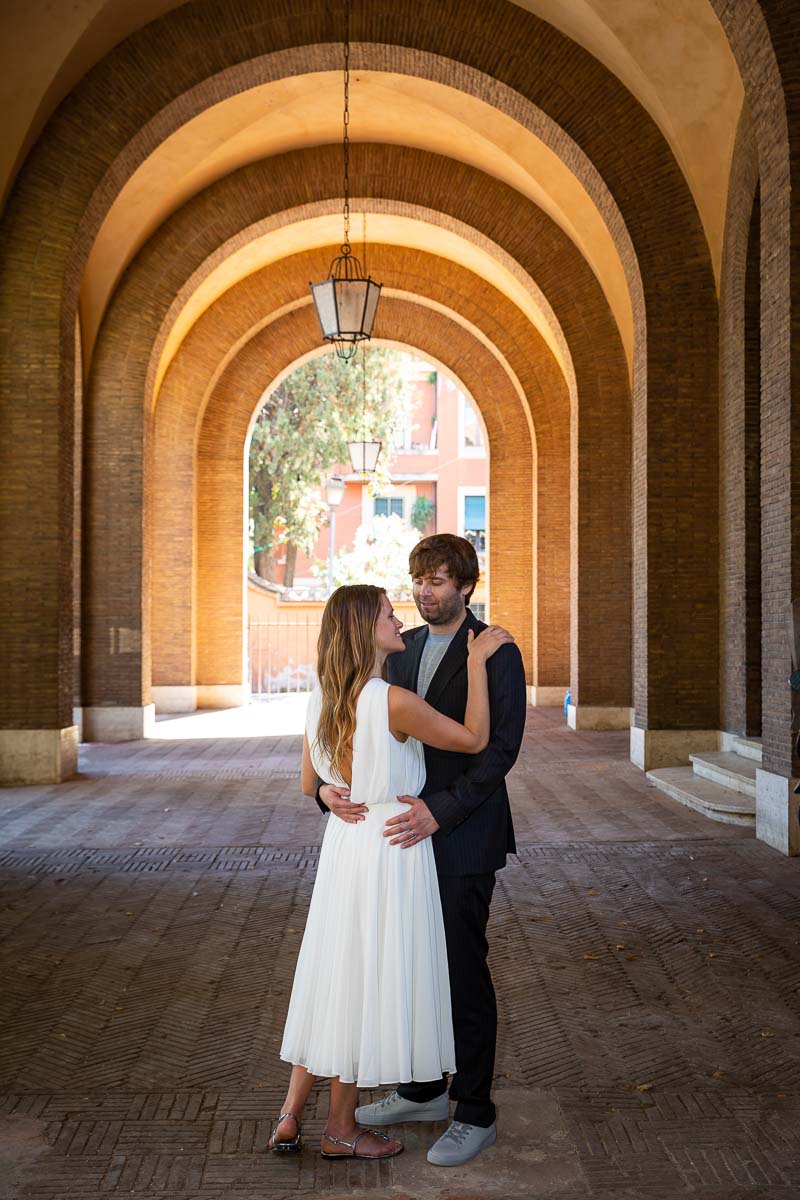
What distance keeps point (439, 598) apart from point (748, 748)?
25.0 ft

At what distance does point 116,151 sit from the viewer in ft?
37.3

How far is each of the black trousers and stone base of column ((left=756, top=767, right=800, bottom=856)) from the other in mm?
4862

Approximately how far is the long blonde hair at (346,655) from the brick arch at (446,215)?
12.4 meters

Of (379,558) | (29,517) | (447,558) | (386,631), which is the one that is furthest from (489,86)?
(379,558)

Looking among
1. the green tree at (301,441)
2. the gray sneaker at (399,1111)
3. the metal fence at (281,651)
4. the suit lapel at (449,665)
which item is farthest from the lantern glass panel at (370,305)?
the green tree at (301,441)

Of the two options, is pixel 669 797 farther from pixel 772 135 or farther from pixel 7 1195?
pixel 7 1195

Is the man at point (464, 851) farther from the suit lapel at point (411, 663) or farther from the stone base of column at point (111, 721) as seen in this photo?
the stone base of column at point (111, 721)


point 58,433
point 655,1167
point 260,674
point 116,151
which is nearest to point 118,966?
point 655,1167

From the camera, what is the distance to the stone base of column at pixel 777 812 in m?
7.89

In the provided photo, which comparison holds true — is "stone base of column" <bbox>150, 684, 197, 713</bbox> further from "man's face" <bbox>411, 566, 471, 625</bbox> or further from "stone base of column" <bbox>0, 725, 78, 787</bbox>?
"man's face" <bbox>411, 566, 471, 625</bbox>

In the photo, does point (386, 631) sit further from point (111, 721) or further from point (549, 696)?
point (549, 696)

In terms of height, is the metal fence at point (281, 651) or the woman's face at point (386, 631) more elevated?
the woman's face at point (386, 631)

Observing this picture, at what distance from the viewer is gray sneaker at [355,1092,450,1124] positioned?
3.73m

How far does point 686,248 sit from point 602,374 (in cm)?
423
